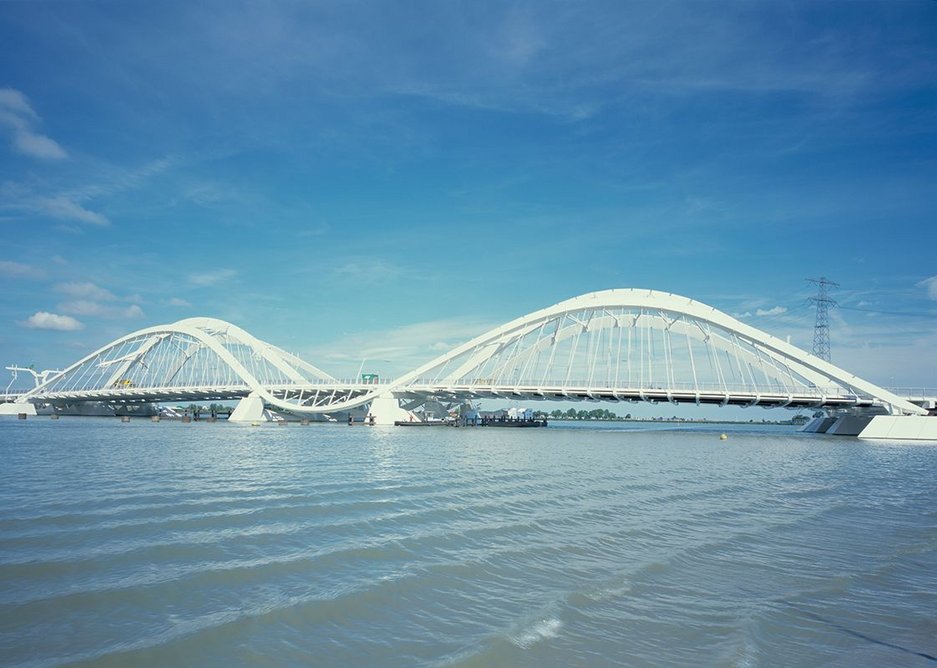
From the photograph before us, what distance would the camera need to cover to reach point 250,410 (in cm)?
8419

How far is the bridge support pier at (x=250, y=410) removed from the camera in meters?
83.4

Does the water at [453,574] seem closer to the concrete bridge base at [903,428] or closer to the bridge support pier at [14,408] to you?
the concrete bridge base at [903,428]

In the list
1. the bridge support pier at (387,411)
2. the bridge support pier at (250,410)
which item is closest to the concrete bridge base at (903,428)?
the bridge support pier at (387,411)

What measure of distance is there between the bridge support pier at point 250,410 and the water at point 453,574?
64.7 meters

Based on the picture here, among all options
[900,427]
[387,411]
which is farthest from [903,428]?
[387,411]

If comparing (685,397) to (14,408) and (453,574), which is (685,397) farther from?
(14,408)

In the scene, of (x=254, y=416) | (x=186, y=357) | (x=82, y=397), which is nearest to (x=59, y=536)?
(x=254, y=416)

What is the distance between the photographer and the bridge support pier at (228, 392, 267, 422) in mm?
83375

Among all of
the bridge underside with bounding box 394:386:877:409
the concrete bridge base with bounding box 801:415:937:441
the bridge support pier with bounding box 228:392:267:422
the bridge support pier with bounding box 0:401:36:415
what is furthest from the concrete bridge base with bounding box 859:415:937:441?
the bridge support pier with bounding box 0:401:36:415

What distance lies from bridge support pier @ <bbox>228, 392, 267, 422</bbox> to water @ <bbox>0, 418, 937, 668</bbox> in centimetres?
6468

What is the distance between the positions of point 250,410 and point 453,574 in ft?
262

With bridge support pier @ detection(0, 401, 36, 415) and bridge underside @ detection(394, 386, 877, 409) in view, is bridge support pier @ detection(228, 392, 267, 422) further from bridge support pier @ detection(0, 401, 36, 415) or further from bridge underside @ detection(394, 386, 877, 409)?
bridge support pier @ detection(0, 401, 36, 415)

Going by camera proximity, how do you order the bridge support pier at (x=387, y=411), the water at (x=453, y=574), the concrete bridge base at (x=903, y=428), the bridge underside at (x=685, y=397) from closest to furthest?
the water at (x=453, y=574)
the concrete bridge base at (x=903, y=428)
the bridge underside at (x=685, y=397)
the bridge support pier at (x=387, y=411)

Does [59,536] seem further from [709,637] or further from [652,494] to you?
[652,494]
